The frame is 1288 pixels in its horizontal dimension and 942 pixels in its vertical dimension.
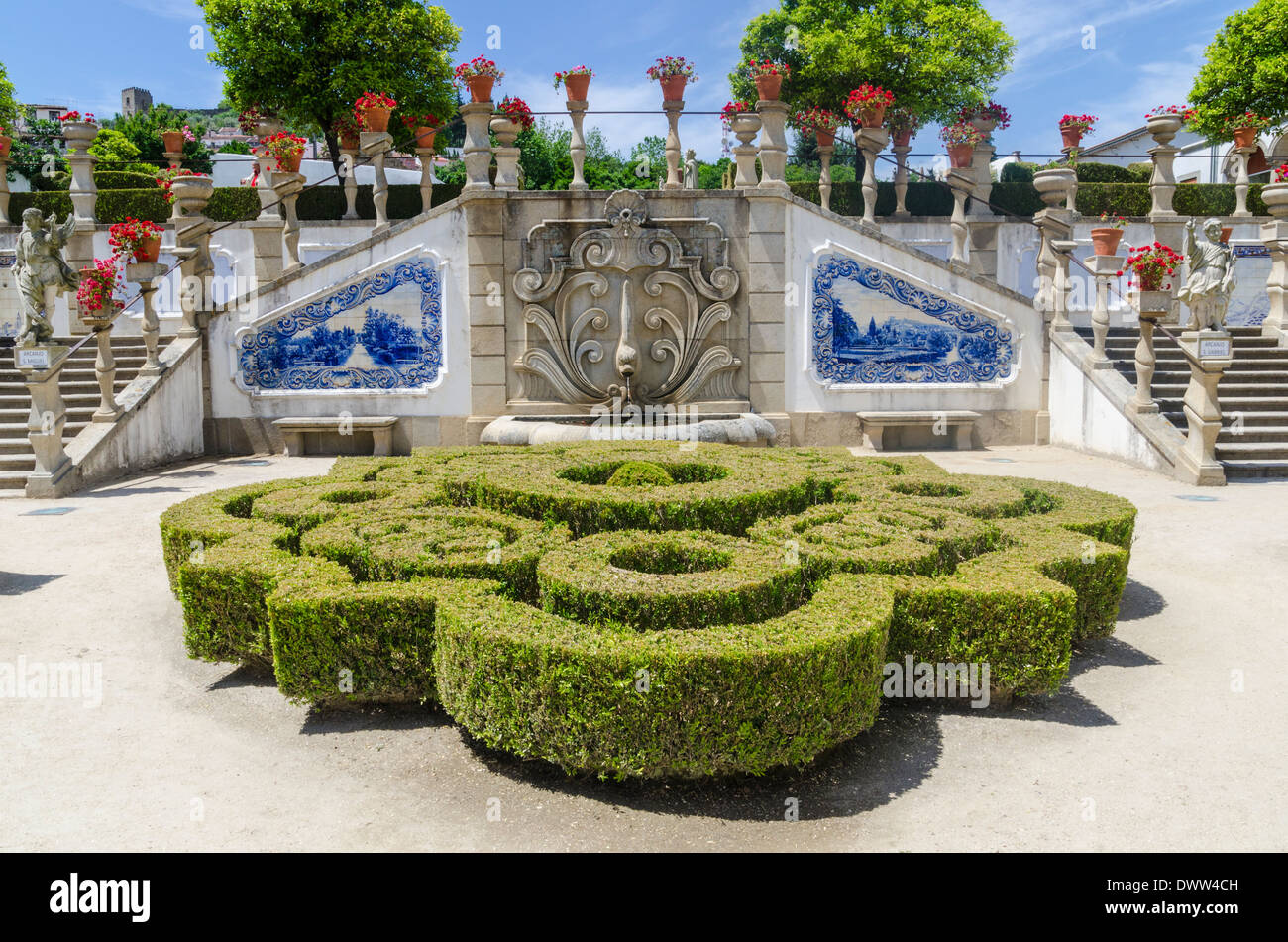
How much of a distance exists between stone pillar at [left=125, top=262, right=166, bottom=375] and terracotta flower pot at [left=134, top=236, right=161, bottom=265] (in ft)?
0.17

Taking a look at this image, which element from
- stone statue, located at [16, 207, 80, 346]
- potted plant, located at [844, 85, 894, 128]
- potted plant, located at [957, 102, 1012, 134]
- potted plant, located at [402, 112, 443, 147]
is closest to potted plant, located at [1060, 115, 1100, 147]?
potted plant, located at [957, 102, 1012, 134]

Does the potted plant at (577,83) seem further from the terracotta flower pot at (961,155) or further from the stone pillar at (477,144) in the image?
the terracotta flower pot at (961,155)

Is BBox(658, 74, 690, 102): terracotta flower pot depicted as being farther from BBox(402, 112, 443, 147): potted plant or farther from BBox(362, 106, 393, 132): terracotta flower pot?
BBox(362, 106, 393, 132): terracotta flower pot

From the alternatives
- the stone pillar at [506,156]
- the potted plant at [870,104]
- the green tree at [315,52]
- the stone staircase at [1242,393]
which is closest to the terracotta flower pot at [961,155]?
the potted plant at [870,104]

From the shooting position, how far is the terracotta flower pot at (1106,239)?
12.4m

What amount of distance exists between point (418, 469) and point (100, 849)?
4265mm

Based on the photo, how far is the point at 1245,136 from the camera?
18438 millimetres

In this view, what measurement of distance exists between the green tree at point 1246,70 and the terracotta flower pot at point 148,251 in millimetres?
21518

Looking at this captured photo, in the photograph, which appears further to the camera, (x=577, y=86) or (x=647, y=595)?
(x=577, y=86)

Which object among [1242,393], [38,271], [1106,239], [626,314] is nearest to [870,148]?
[1106,239]

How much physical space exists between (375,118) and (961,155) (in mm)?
10600

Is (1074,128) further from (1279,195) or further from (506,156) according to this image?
(506,156)

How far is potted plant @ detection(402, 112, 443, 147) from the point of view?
14.1m
